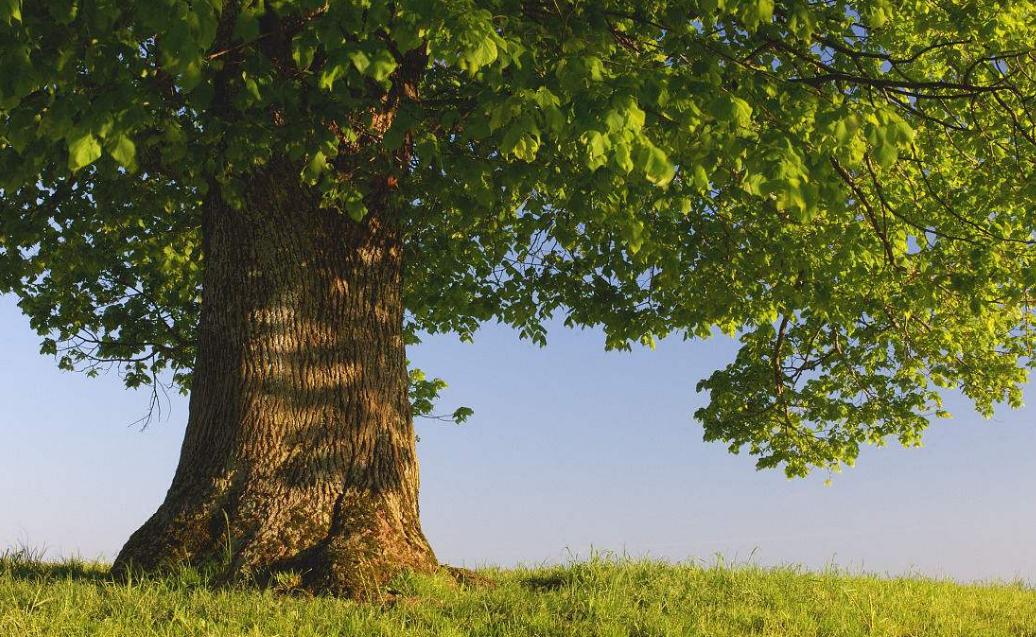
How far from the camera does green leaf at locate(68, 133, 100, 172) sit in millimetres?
6145

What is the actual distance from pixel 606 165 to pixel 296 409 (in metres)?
4.07

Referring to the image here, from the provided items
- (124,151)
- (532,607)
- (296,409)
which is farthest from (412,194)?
(532,607)

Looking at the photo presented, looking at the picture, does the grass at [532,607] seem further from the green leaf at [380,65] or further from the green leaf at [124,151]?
the green leaf at [380,65]

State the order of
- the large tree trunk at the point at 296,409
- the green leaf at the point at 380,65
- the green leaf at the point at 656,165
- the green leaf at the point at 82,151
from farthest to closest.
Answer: the large tree trunk at the point at 296,409
the green leaf at the point at 380,65
the green leaf at the point at 82,151
the green leaf at the point at 656,165

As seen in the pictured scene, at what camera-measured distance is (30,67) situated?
6523 millimetres

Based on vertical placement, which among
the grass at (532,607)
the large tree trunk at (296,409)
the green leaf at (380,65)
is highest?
the green leaf at (380,65)

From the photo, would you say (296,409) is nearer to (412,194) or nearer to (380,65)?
(412,194)

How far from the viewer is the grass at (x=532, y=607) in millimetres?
6512

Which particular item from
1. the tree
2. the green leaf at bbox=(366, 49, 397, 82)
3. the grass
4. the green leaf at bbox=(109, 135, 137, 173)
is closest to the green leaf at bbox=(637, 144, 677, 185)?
the tree

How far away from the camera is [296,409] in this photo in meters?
8.69

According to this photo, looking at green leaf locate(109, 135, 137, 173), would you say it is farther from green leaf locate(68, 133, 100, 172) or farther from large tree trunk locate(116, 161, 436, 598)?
large tree trunk locate(116, 161, 436, 598)

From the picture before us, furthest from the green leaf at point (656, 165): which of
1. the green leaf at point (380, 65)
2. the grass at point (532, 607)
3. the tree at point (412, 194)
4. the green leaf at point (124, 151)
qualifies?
the green leaf at point (124, 151)

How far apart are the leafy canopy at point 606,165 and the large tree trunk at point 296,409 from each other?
1.96 ft

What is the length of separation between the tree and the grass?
0.71 m
